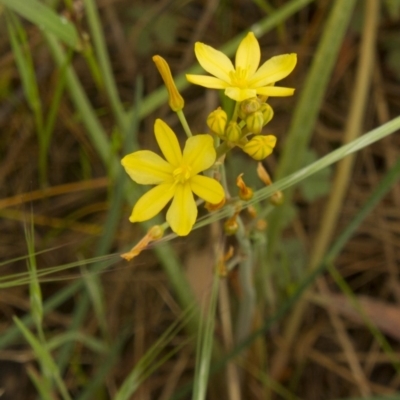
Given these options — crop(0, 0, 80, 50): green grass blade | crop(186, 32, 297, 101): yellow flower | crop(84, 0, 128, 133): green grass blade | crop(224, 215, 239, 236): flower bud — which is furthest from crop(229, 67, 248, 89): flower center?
crop(84, 0, 128, 133): green grass blade

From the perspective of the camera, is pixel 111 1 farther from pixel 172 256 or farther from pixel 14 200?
pixel 172 256

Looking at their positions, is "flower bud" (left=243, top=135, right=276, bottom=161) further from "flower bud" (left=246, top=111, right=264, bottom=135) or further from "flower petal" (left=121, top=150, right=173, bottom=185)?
"flower petal" (left=121, top=150, right=173, bottom=185)

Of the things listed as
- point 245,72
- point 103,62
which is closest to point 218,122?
point 245,72

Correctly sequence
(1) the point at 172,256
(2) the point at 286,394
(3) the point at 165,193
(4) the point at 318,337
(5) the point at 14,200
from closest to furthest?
(3) the point at 165,193 → (1) the point at 172,256 → (2) the point at 286,394 → (4) the point at 318,337 → (5) the point at 14,200

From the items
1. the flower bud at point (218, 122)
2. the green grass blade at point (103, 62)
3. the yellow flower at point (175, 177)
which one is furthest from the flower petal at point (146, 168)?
the green grass blade at point (103, 62)

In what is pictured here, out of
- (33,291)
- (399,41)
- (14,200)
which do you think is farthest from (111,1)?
(33,291)

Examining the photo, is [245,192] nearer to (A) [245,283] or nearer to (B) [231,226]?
(B) [231,226]
